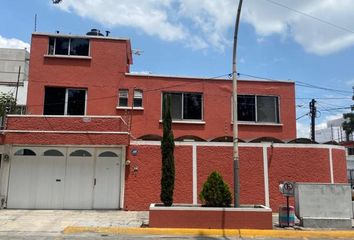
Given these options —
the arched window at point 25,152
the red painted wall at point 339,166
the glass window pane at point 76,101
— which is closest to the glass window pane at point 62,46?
the glass window pane at point 76,101

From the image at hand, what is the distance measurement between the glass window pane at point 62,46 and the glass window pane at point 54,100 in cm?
199

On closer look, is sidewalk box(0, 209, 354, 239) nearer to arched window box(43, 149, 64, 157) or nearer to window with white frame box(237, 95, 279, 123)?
arched window box(43, 149, 64, 157)

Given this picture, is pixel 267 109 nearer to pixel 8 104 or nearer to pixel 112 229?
pixel 112 229

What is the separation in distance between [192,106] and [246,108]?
3.02 meters

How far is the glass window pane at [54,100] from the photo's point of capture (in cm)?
2208

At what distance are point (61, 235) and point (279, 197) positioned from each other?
379 inches

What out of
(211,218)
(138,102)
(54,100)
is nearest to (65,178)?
(54,100)

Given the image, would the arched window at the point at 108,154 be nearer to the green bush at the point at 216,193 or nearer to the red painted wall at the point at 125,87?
the red painted wall at the point at 125,87

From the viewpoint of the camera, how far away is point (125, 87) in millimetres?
22594

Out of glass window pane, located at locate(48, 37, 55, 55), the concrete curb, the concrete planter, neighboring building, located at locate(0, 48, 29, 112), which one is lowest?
the concrete curb

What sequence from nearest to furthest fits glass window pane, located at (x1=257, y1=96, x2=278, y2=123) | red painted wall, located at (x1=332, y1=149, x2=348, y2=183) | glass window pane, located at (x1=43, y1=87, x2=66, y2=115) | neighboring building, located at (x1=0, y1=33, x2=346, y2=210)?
neighboring building, located at (x1=0, y1=33, x2=346, y2=210) → red painted wall, located at (x1=332, y1=149, x2=348, y2=183) → glass window pane, located at (x1=43, y1=87, x2=66, y2=115) → glass window pane, located at (x1=257, y1=96, x2=278, y2=123)

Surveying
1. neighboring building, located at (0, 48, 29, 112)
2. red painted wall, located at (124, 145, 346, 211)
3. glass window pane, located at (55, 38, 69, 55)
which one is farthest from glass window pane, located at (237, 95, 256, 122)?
neighboring building, located at (0, 48, 29, 112)

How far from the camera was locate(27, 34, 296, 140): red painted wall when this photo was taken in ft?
73.1

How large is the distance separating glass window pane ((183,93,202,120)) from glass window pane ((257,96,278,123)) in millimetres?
3308
